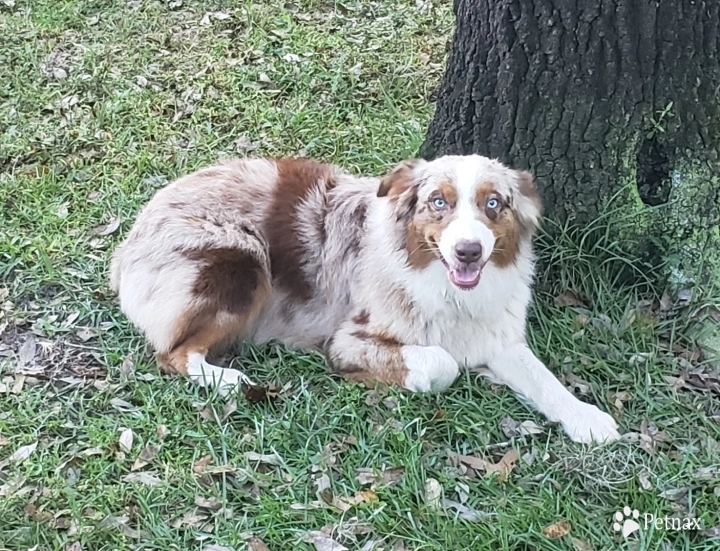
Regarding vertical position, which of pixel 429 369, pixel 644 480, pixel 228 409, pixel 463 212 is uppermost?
pixel 463 212

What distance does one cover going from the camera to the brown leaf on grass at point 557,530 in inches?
127

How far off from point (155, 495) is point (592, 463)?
5.90ft

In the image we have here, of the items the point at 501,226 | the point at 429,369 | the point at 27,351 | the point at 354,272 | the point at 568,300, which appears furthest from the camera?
the point at 568,300

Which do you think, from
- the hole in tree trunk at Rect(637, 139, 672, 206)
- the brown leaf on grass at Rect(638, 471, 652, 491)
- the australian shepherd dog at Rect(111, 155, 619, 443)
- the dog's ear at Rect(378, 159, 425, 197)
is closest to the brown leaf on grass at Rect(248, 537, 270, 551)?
the australian shepherd dog at Rect(111, 155, 619, 443)

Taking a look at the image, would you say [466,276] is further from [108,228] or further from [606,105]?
[108,228]

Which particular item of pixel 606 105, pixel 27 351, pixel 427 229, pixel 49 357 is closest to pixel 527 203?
pixel 427 229

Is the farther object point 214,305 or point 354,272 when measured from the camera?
point 354,272

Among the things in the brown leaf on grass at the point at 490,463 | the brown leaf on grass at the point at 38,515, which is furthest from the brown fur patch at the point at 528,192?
the brown leaf on grass at the point at 38,515

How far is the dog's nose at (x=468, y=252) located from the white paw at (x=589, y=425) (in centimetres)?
83

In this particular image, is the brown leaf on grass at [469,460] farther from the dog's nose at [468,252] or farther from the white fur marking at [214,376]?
the white fur marking at [214,376]

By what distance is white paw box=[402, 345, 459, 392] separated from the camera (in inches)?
154

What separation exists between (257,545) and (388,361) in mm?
1119

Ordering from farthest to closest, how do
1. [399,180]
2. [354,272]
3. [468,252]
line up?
[354,272], [399,180], [468,252]

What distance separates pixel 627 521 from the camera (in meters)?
3.29
